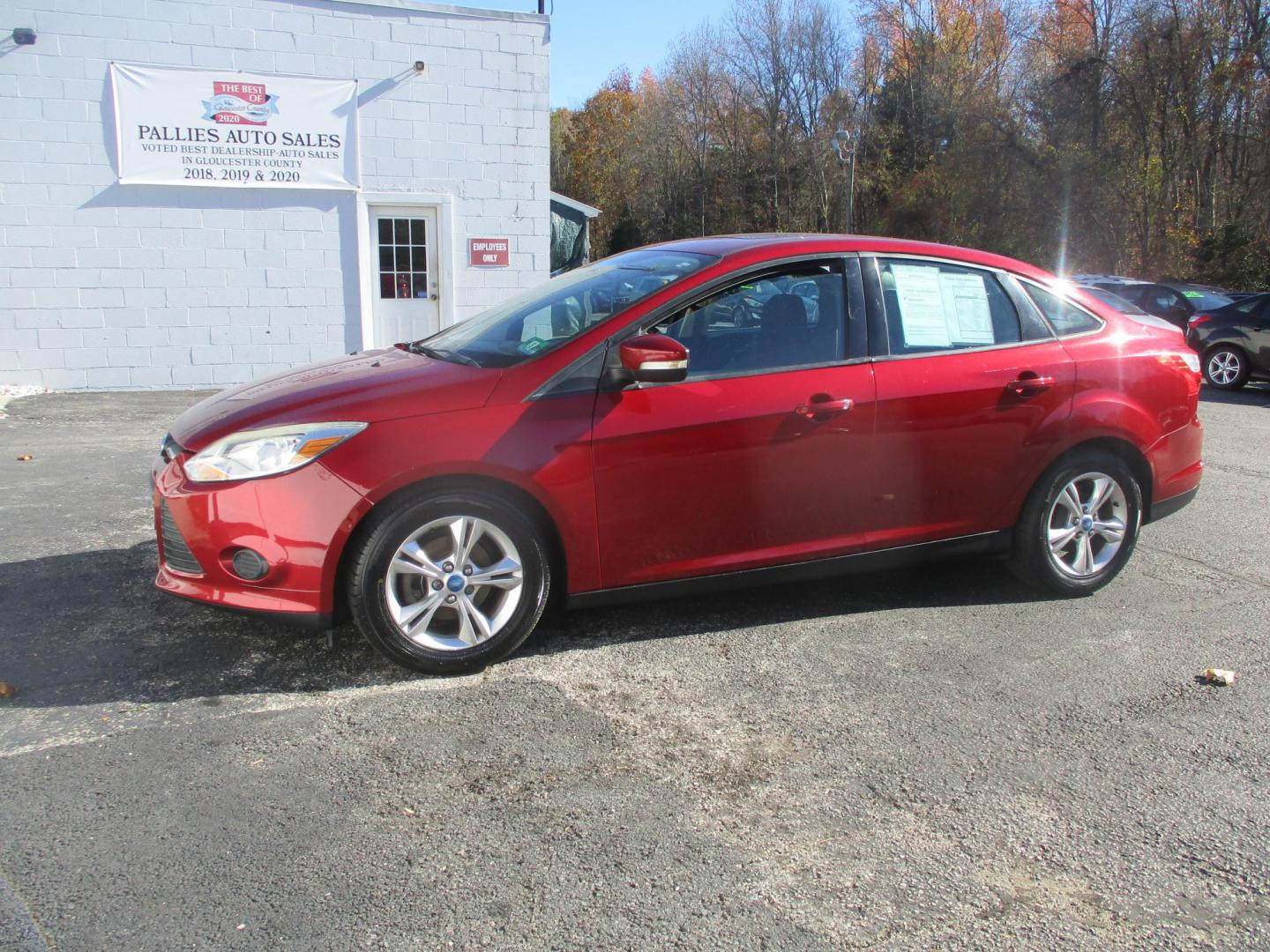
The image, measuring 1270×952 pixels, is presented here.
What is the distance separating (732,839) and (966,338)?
8.84 feet

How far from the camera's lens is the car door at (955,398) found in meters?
4.36

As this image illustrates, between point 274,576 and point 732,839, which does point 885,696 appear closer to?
point 732,839

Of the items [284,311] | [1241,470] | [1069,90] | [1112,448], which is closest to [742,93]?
[1069,90]

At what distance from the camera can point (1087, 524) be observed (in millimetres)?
4805

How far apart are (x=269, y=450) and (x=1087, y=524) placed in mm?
3642

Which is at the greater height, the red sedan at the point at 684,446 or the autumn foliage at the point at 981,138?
the autumn foliage at the point at 981,138

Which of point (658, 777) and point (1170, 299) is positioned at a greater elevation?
point (1170, 299)

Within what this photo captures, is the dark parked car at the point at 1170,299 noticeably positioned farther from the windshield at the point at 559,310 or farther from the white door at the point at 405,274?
the windshield at the point at 559,310

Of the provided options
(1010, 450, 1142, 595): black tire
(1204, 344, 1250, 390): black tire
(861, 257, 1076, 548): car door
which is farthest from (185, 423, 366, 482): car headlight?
(1204, 344, 1250, 390): black tire

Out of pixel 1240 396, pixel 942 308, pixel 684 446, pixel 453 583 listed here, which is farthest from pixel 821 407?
pixel 1240 396

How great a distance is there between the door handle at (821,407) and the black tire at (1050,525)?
3.72 ft

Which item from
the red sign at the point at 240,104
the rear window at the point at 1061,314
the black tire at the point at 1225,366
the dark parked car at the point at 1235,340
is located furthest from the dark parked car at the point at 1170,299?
the red sign at the point at 240,104

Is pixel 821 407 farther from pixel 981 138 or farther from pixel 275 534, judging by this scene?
pixel 981 138

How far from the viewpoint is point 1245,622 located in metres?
4.63
